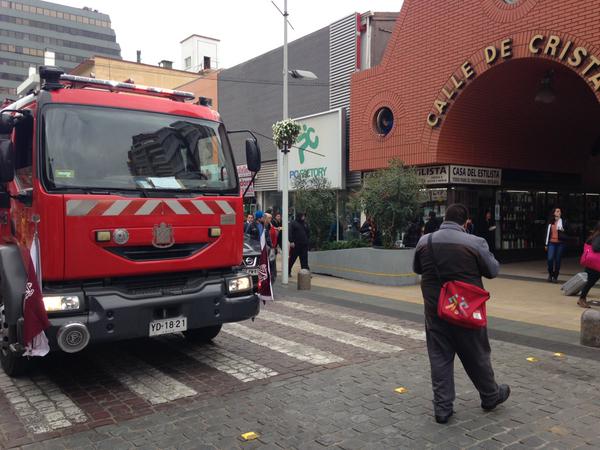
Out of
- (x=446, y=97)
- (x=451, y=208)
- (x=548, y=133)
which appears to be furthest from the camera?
(x=548, y=133)

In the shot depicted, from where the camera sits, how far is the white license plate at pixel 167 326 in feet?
17.4

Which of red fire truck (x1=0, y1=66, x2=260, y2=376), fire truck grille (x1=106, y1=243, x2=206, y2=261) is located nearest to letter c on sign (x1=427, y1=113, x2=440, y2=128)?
red fire truck (x1=0, y1=66, x2=260, y2=376)

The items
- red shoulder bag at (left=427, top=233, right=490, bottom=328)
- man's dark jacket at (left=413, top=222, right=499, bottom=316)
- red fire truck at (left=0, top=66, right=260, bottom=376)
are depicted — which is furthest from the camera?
red fire truck at (left=0, top=66, right=260, bottom=376)

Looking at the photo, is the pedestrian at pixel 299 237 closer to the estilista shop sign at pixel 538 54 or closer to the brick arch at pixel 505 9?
the estilista shop sign at pixel 538 54

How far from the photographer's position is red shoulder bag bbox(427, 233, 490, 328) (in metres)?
4.29

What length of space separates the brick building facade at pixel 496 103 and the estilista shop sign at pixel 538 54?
0.08 feet

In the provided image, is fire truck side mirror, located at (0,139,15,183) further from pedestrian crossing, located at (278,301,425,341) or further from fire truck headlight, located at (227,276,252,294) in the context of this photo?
pedestrian crossing, located at (278,301,425,341)

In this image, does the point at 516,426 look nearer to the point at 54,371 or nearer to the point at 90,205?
the point at 90,205

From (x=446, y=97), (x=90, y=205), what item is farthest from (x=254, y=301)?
(x=446, y=97)

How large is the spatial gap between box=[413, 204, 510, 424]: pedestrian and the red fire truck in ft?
7.42

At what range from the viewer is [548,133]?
1783 cm

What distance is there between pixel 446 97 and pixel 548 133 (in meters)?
5.01

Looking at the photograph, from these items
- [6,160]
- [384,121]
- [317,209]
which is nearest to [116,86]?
[6,160]

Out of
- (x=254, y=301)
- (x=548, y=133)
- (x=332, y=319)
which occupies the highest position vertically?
(x=548, y=133)
